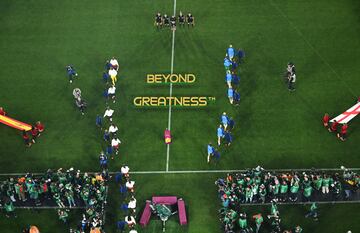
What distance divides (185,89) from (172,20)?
17.7 feet

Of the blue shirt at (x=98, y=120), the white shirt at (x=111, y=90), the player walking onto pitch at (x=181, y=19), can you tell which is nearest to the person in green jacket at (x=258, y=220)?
the blue shirt at (x=98, y=120)

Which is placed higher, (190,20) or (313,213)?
(190,20)

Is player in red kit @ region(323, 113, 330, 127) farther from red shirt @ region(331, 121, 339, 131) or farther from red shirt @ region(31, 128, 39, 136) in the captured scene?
red shirt @ region(31, 128, 39, 136)

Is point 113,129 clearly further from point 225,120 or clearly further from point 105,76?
point 225,120

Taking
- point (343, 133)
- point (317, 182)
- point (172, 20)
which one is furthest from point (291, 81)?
point (172, 20)

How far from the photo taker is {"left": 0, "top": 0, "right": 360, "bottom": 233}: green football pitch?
3052 cm

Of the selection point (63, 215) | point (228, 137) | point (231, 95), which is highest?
point (231, 95)

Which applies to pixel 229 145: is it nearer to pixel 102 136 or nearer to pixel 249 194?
pixel 249 194

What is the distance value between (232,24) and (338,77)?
24.2 ft

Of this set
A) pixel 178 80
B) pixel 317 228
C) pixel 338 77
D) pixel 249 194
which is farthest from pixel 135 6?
pixel 317 228

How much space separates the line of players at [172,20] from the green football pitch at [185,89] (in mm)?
465

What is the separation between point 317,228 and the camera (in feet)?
92.6

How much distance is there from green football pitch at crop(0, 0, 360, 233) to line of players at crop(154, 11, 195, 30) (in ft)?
1.52

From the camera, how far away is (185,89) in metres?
34.5
